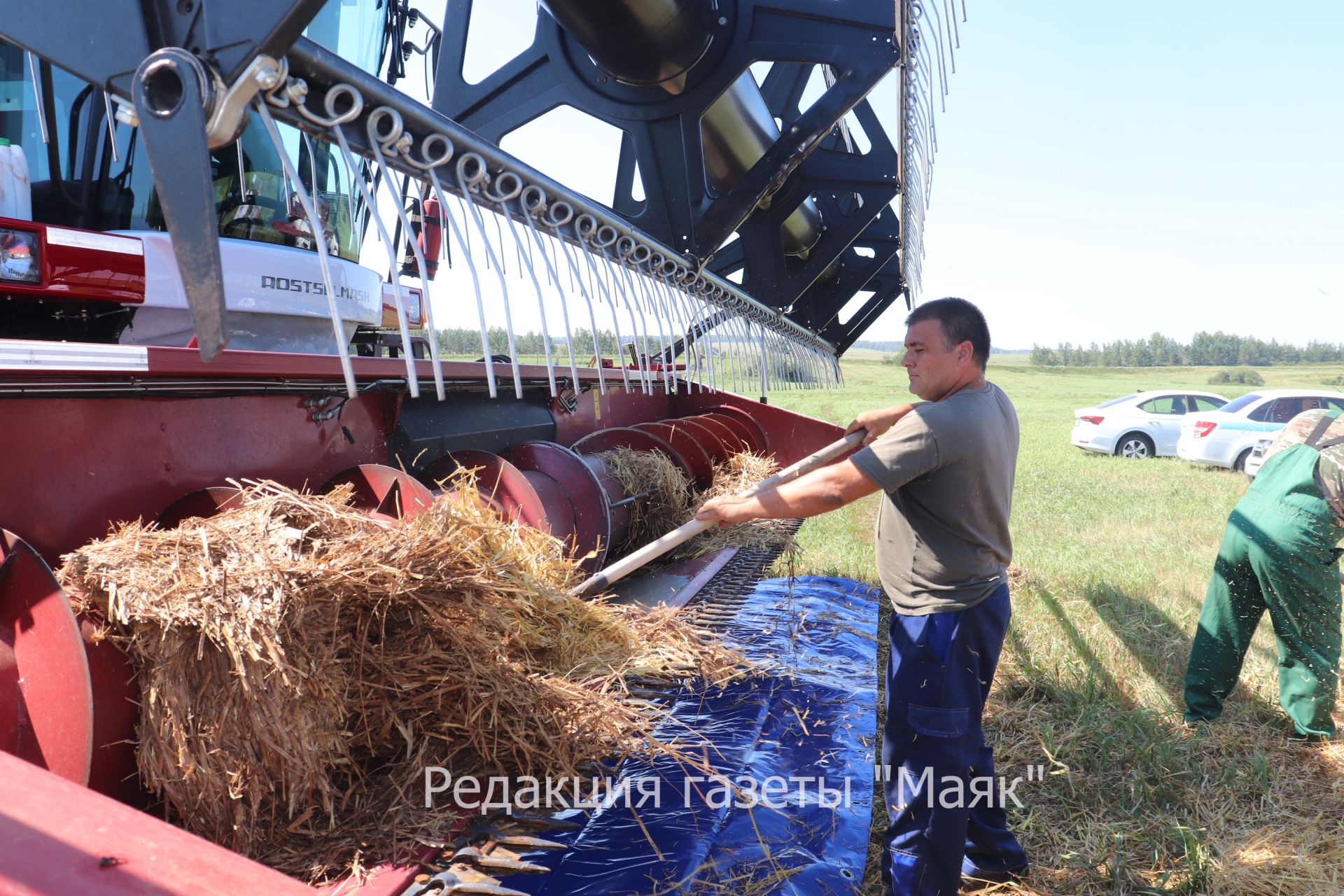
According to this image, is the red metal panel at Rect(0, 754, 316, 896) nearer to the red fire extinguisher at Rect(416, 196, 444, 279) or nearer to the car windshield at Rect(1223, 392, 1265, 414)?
the red fire extinguisher at Rect(416, 196, 444, 279)

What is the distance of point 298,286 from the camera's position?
352cm

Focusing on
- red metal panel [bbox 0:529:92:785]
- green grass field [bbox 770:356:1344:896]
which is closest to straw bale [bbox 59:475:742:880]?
red metal panel [bbox 0:529:92:785]

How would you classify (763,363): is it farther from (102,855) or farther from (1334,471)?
(102,855)

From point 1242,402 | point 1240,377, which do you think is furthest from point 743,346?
point 1240,377

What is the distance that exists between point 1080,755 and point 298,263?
3.78m

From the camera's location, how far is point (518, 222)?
249 centimetres

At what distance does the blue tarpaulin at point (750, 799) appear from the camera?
6.94 ft

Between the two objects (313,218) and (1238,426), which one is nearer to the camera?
(313,218)

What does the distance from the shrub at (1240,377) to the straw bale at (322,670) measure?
49.9m

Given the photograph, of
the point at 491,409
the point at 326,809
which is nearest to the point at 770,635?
the point at 491,409

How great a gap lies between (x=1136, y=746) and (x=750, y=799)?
197cm

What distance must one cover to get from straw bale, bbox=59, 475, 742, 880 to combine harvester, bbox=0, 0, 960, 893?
12 cm

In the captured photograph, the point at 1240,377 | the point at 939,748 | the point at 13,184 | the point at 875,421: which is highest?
the point at 13,184

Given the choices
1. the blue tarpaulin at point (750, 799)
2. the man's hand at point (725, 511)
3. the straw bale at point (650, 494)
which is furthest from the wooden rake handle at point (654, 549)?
the straw bale at point (650, 494)
